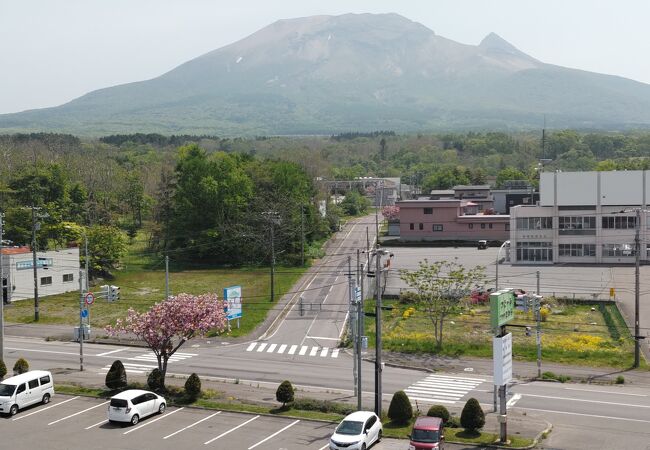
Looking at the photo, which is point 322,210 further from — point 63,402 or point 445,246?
point 63,402

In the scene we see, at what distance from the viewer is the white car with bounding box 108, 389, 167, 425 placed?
30703 millimetres

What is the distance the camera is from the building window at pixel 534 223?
237ft

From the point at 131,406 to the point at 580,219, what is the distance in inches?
2042

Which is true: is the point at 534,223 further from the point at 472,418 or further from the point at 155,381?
the point at 155,381

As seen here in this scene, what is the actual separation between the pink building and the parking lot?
186ft

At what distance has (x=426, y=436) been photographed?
26547mm

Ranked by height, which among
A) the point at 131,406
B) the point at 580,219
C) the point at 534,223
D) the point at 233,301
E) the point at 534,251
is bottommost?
the point at 131,406

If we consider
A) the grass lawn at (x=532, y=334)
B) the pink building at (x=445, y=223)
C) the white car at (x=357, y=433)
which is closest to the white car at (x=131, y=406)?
the white car at (x=357, y=433)

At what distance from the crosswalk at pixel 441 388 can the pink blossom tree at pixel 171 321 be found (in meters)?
9.83

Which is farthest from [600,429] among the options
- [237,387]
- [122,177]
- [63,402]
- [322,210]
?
[122,177]

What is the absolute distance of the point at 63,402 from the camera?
34.4 metres

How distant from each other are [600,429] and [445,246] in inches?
2124

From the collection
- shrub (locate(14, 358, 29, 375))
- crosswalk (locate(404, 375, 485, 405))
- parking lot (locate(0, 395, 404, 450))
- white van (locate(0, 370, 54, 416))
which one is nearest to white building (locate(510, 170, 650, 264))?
crosswalk (locate(404, 375, 485, 405))

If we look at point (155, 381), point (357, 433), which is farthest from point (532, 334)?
point (155, 381)
